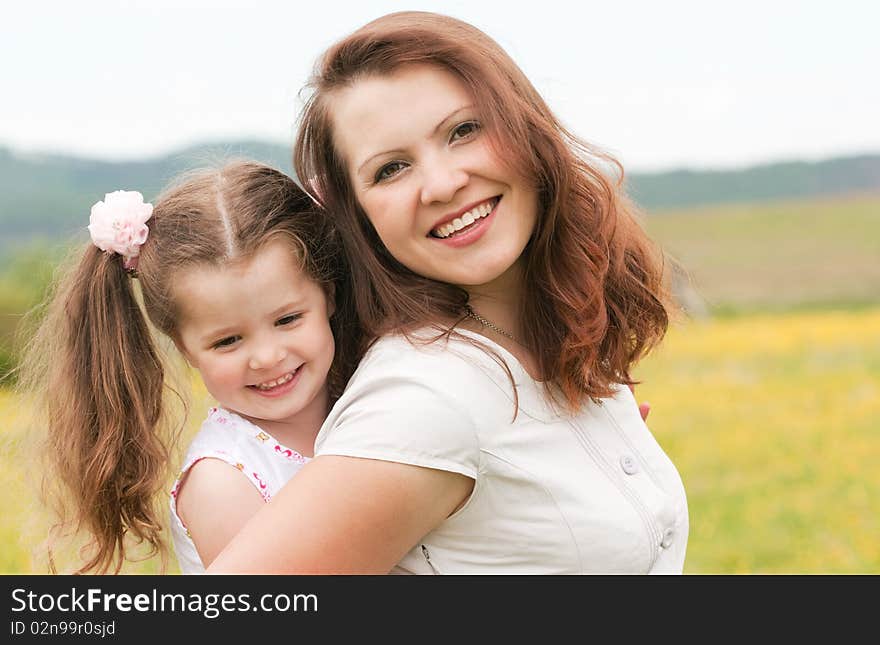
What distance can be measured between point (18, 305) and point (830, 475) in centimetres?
1036

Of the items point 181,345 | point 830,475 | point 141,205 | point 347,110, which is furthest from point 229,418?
point 830,475

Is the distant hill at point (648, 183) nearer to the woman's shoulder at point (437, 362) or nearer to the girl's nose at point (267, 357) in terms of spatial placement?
the girl's nose at point (267, 357)

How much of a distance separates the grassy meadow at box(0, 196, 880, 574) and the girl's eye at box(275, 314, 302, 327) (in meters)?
0.78

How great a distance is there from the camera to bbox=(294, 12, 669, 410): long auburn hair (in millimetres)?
2582

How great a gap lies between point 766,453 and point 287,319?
26.3 feet

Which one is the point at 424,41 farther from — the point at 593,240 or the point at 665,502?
the point at 665,502

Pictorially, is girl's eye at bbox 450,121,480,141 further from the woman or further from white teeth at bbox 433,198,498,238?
white teeth at bbox 433,198,498,238

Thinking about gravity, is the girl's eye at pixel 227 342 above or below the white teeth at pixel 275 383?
above

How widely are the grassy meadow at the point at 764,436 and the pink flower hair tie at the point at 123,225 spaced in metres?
0.71

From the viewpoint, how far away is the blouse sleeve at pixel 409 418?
2271 millimetres

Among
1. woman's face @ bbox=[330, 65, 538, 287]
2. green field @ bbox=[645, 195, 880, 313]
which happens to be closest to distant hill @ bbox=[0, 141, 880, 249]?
green field @ bbox=[645, 195, 880, 313]

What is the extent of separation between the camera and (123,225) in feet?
9.57

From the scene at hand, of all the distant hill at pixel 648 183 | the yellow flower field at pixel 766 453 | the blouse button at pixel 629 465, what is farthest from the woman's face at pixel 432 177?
the distant hill at pixel 648 183
